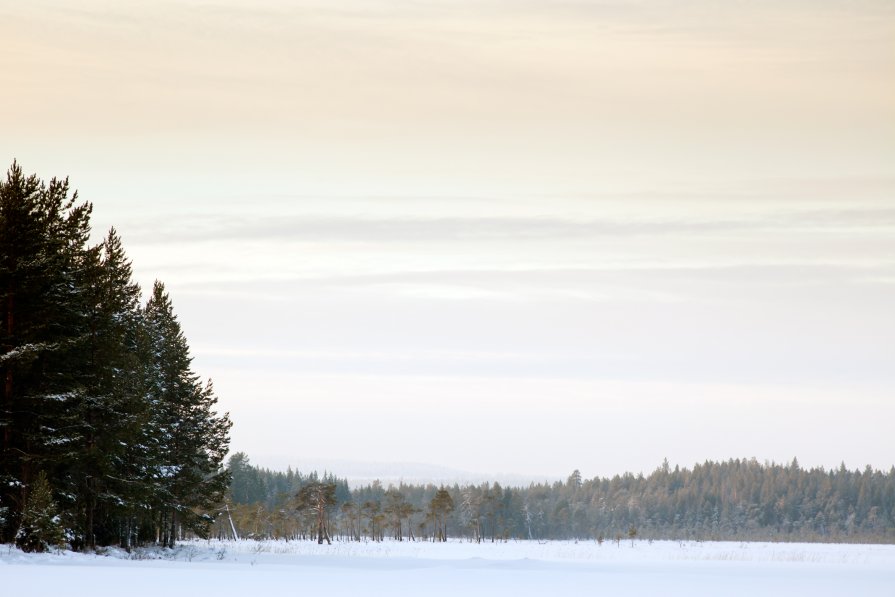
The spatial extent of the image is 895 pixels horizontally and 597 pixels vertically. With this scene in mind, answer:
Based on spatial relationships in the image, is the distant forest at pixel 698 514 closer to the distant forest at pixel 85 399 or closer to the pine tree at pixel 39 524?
the distant forest at pixel 85 399

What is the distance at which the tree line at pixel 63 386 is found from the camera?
3206 centimetres

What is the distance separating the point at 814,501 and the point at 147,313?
6301 inches

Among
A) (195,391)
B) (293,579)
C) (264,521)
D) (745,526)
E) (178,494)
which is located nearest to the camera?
(293,579)

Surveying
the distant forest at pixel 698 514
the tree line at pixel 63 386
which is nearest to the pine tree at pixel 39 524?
the tree line at pixel 63 386

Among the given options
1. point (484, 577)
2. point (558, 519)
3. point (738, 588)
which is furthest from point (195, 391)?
point (558, 519)

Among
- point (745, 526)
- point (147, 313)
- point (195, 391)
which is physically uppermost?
point (147, 313)

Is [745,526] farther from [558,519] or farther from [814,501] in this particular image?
[558,519]

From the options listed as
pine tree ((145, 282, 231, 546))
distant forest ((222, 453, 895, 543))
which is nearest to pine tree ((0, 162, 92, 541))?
pine tree ((145, 282, 231, 546))

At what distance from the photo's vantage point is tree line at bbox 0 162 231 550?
105 feet

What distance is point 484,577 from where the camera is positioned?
2817cm

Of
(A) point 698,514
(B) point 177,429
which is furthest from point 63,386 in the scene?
(A) point 698,514

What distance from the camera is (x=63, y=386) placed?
33688 mm

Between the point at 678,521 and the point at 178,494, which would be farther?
the point at 678,521

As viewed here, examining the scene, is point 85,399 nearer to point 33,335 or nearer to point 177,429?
point 33,335
